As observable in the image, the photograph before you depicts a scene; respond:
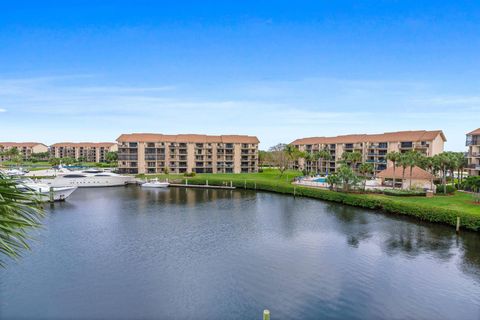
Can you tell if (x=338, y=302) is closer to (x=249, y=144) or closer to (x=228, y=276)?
(x=228, y=276)

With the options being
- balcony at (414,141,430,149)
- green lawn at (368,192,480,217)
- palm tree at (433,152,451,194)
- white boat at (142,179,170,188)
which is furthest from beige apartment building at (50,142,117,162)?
green lawn at (368,192,480,217)

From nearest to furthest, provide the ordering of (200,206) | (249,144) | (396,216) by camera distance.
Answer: (396,216), (200,206), (249,144)

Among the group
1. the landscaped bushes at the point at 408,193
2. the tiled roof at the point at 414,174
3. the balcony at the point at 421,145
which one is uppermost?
the balcony at the point at 421,145

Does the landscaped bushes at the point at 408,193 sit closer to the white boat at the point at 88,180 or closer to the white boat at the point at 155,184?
the white boat at the point at 155,184

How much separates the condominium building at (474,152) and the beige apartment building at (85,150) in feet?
548

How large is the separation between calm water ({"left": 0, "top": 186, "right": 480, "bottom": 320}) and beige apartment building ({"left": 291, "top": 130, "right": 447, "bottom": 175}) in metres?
49.9

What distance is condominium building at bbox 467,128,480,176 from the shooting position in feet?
257

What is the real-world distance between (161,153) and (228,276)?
8550cm

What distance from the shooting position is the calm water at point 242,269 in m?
23.6

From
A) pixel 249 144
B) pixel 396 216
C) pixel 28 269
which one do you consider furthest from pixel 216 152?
pixel 28 269

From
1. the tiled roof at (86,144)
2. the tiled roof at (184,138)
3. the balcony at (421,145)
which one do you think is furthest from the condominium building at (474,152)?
the tiled roof at (86,144)

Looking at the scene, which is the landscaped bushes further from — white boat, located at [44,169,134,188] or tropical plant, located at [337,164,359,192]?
white boat, located at [44,169,134,188]

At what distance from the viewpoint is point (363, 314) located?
22922 mm

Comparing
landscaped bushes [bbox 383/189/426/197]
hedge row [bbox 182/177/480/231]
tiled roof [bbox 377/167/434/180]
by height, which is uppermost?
tiled roof [bbox 377/167/434/180]
